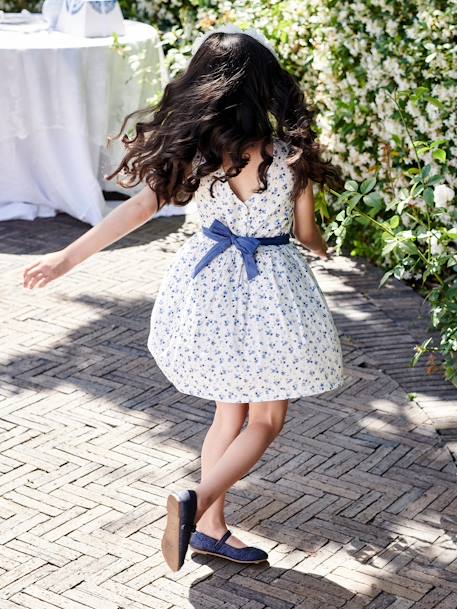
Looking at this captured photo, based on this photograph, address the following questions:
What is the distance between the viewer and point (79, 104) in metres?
6.74

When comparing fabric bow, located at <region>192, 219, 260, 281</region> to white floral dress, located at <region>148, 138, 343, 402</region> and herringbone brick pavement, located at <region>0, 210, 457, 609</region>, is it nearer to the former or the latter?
white floral dress, located at <region>148, 138, 343, 402</region>

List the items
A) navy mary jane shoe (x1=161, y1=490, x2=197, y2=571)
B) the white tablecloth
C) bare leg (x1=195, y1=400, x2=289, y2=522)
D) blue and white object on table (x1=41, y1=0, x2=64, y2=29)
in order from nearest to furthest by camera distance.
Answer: navy mary jane shoe (x1=161, y1=490, x2=197, y2=571) → bare leg (x1=195, y1=400, x2=289, y2=522) → the white tablecloth → blue and white object on table (x1=41, y1=0, x2=64, y2=29)

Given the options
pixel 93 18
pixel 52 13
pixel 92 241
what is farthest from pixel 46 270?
pixel 52 13

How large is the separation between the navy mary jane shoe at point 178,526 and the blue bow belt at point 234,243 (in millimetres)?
655

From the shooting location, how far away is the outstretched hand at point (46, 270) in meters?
3.12

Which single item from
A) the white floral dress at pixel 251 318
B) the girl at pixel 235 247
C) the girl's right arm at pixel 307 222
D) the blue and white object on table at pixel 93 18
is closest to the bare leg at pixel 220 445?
the girl at pixel 235 247

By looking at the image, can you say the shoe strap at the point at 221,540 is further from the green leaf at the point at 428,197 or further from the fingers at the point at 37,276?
the green leaf at the point at 428,197

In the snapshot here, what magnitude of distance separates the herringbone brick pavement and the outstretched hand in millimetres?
826

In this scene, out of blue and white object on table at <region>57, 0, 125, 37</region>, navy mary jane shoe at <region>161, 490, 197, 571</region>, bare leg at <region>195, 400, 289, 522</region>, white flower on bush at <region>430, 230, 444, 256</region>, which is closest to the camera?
navy mary jane shoe at <region>161, 490, 197, 571</region>

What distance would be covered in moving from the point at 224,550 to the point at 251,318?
0.71 meters

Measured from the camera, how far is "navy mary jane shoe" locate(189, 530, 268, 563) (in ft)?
10.8

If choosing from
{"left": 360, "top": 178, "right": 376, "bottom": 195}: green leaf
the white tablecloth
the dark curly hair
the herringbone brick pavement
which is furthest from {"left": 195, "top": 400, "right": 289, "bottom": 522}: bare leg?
the white tablecloth

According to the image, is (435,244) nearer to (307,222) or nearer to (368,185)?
(368,185)

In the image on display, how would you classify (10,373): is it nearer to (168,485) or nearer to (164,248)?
(168,485)
